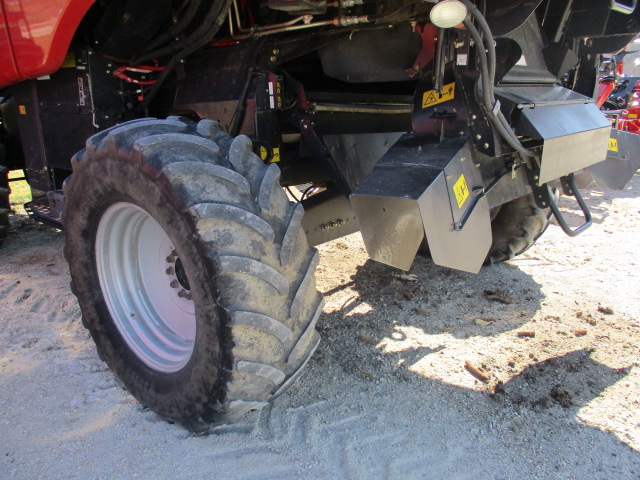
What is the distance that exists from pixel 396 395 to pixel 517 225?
1.74 meters

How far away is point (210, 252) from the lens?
5.63 feet

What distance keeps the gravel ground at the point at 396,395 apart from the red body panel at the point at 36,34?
4.84 feet

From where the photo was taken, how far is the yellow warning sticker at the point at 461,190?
204 centimetres

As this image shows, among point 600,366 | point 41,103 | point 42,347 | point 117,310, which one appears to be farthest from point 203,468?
point 41,103

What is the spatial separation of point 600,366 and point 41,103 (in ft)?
11.9

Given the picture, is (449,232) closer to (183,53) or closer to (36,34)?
(183,53)

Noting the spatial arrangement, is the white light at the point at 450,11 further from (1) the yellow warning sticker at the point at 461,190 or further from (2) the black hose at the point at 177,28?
(2) the black hose at the point at 177,28

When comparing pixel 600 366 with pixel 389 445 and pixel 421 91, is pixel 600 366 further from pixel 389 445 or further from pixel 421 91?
pixel 421 91

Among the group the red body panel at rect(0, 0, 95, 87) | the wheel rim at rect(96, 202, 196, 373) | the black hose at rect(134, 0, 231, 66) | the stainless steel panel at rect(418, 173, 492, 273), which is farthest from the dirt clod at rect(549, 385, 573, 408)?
the red body panel at rect(0, 0, 95, 87)

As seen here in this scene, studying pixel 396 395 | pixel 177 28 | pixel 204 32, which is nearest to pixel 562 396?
pixel 396 395

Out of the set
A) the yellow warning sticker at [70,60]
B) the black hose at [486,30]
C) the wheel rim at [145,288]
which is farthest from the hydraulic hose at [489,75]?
the yellow warning sticker at [70,60]

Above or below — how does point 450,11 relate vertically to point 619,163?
above

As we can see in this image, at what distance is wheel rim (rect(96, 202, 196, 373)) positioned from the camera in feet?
7.51

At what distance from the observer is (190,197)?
5.70 ft
